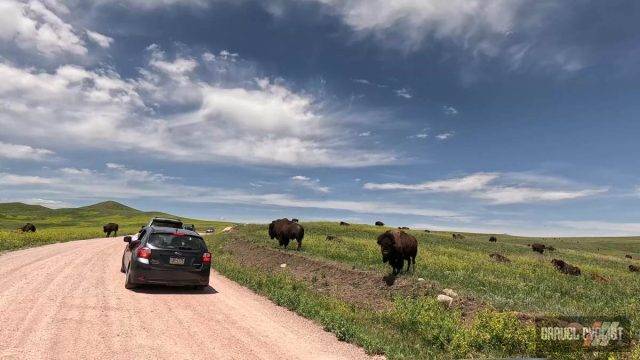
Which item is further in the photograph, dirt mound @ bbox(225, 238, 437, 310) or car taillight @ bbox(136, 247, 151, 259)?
dirt mound @ bbox(225, 238, 437, 310)

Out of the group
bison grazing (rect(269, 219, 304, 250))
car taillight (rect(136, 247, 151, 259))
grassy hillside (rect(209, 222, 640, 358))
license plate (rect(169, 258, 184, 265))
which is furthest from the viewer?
bison grazing (rect(269, 219, 304, 250))

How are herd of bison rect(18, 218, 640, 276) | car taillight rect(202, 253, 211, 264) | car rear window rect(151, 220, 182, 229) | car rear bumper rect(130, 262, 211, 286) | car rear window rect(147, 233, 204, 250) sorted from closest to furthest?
car rear bumper rect(130, 262, 211, 286)
car rear window rect(147, 233, 204, 250)
car taillight rect(202, 253, 211, 264)
herd of bison rect(18, 218, 640, 276)
car rear window rect(151, 220, 182, 229)

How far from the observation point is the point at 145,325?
9.83 metres

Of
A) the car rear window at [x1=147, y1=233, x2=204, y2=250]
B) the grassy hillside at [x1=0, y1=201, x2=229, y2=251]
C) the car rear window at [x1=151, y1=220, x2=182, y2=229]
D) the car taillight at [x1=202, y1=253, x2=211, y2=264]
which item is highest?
the car rear window at [x1=151, y1=220, x2=182, y2=229]

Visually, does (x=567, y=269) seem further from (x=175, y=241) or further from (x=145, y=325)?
(x=145, y=325)

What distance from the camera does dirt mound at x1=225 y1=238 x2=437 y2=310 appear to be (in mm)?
16062

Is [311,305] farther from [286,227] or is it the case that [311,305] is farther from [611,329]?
[286,227]

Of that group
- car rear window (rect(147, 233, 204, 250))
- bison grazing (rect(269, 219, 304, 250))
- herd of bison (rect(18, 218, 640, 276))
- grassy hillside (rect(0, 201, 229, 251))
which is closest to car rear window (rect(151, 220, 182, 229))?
car rear window (rect(147, 233, 204, 250))

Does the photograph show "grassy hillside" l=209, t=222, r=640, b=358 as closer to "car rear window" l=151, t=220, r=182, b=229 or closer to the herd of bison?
the herd of bison

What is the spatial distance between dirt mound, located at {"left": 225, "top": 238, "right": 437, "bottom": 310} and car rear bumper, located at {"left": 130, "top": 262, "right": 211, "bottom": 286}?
5.94 meters

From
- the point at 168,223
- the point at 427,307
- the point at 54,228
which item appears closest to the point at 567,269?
the point at 427,307

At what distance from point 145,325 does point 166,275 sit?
4560mm

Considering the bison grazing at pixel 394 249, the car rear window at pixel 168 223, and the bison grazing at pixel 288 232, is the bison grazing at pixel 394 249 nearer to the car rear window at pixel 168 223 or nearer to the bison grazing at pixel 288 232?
the car rear window at pixel 168 223

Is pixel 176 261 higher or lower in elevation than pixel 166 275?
higher
